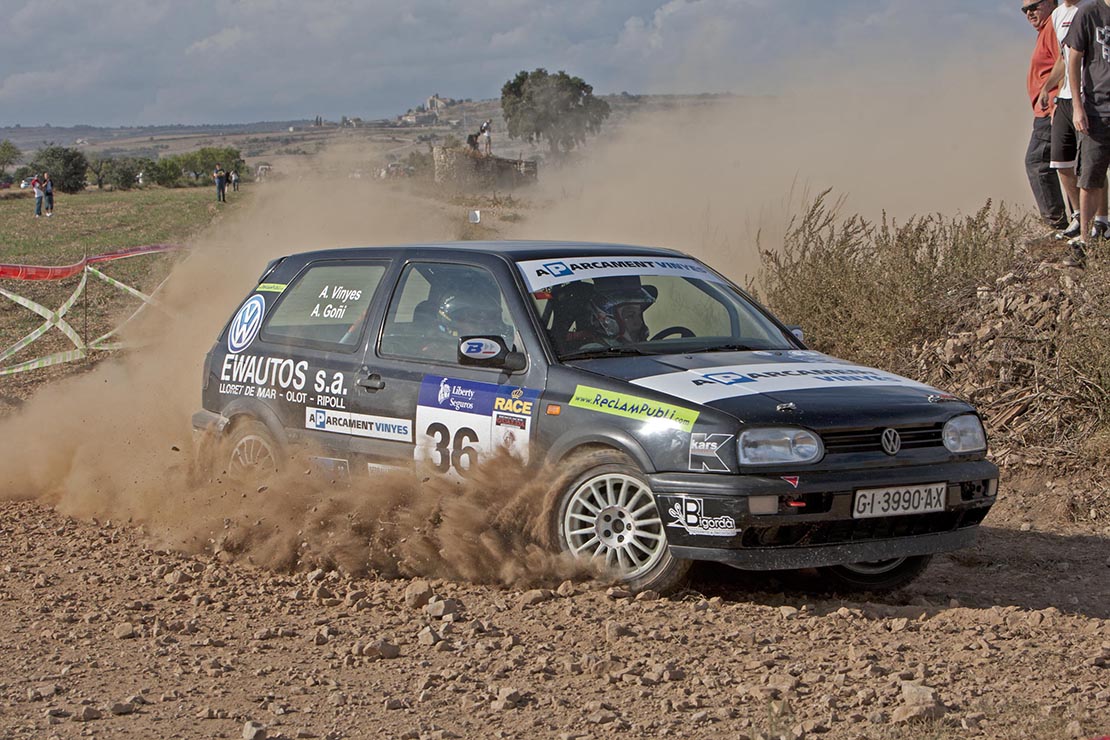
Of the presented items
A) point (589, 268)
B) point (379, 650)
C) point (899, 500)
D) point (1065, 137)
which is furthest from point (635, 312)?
point (1065, 137)

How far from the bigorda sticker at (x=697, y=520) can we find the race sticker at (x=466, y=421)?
2.92 feet

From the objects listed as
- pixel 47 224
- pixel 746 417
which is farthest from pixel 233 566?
pixel 47 224

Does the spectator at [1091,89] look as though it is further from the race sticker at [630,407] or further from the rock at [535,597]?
the rock at [535,597]

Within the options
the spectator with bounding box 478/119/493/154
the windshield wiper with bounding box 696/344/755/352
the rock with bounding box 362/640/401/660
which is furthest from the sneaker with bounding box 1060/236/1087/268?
the spectator with bounding box 478/119/493/154

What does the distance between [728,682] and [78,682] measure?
7.96ft

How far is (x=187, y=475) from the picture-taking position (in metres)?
7.88

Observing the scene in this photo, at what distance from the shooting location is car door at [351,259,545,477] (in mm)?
6305

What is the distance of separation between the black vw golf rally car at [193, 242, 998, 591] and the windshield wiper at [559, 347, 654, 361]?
0.03 feet

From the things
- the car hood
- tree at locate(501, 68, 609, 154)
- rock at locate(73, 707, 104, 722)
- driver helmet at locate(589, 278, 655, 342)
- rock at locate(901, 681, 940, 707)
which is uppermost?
tree at locate(501, 68, 609, 154)

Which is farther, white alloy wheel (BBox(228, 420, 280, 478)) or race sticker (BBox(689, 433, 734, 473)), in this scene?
white alloy wheel (BBox(228, 420, 280, 478))

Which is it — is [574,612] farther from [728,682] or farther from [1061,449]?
[1061,449]

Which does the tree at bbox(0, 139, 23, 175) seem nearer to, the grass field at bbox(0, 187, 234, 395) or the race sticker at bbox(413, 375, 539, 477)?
the grass field at bbox(0, 187, 234, 395)

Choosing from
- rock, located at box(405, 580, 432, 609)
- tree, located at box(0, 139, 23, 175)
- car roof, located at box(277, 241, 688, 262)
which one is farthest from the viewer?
tree, located at box(0, 139, 23, 175)

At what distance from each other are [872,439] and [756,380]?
0.59 m
